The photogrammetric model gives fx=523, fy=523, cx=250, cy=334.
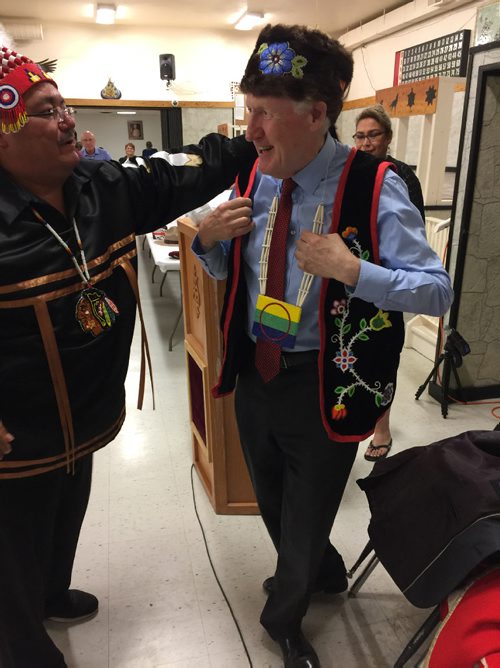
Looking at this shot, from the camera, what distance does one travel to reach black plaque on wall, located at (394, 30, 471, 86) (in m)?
6.18

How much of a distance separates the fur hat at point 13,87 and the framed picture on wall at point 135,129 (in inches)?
404

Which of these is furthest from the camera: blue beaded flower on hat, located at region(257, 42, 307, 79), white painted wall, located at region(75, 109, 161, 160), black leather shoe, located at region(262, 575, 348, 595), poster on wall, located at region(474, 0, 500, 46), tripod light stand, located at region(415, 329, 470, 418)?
white painted wall, located at region(75, 109, 161, 160)

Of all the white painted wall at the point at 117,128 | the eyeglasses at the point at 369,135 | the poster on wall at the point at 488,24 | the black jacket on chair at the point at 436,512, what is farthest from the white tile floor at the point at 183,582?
the white painted wall at the point at 117,128

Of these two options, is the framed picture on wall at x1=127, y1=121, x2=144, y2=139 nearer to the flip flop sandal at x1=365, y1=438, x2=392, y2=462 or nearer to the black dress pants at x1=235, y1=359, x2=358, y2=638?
the flip flop sandal at x1=365, y1=438, x2=392, y2=462

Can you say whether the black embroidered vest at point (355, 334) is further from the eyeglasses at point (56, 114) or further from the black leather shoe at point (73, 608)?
the black leather shoe at point (73, 608)

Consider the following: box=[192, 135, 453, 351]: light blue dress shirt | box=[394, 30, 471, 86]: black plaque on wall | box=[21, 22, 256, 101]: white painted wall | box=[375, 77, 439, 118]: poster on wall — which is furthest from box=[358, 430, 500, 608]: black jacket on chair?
Answer: box=[21, 22, 256, 101]: white painted wall

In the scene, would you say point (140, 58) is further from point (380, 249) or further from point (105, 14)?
point (380, 249)

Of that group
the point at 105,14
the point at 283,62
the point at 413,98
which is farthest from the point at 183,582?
the point at 105,14

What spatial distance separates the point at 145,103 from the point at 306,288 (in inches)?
373

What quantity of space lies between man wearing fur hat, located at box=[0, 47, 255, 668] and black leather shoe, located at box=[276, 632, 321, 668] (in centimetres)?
68

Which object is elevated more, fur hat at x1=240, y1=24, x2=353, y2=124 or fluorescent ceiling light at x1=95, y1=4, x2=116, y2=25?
fluorescent ceiling light at x1=95, y1=4, x2=116, y2=25

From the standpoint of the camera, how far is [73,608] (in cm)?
177

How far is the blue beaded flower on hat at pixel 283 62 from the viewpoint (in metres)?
1.10

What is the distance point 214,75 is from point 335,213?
32.5 feet
